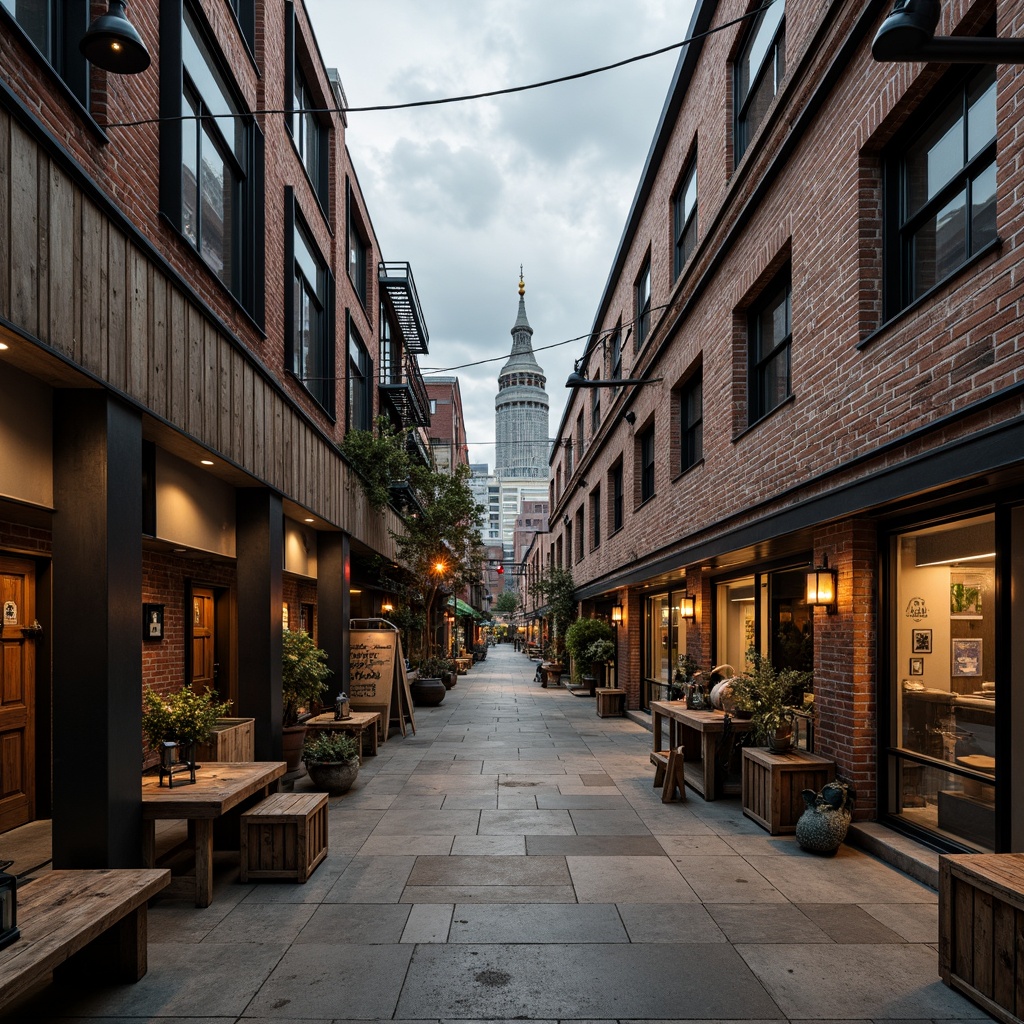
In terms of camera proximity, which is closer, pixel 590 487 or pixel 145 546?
pixel 145 546

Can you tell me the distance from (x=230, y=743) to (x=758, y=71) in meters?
9.88

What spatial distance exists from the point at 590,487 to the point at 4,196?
68.8 feet

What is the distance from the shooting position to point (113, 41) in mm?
4137

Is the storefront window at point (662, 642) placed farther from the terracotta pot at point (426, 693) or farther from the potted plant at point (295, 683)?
the potted plant at point (295, 683)

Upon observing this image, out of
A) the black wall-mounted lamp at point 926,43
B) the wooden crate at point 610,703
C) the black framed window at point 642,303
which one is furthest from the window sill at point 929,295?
the wooden crate at point 610,703

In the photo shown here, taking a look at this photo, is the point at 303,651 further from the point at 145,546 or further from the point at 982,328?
the point at 982,328

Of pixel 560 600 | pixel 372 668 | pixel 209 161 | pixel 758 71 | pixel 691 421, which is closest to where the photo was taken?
pixel 209 161

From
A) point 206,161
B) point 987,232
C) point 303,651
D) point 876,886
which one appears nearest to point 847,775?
point 876,886

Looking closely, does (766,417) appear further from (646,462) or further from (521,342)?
(521,342)

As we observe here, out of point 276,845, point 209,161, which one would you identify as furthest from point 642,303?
point 276,845

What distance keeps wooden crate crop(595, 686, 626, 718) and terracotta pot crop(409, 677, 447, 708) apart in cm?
443

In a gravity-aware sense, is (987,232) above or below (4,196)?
above

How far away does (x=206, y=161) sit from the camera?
7.90m

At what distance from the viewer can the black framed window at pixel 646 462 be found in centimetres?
1620
